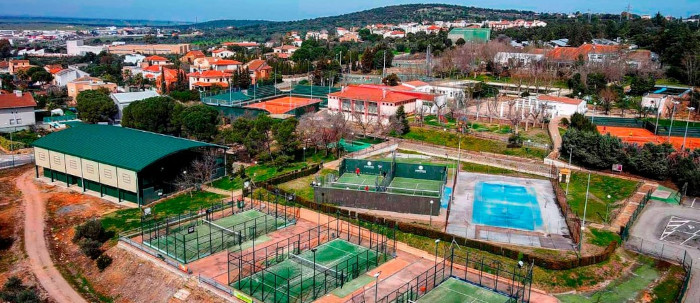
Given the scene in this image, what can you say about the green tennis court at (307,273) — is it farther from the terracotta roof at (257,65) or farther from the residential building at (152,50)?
the residential building at (152,50)

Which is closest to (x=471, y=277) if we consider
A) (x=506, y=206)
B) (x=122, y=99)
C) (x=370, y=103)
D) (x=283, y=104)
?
(x=506, y=206)

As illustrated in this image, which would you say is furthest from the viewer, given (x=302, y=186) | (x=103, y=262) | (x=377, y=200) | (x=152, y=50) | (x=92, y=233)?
(x=152, y=50)

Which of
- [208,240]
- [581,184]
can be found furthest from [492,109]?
[208,240]

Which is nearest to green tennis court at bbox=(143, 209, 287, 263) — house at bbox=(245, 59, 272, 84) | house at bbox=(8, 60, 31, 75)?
house at bbox=(245, 59, 272, 84)

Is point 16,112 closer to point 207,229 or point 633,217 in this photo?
point 207,229

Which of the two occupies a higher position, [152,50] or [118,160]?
[152,50]

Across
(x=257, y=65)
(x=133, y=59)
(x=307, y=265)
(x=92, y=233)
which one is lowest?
(x=92, y=233)
